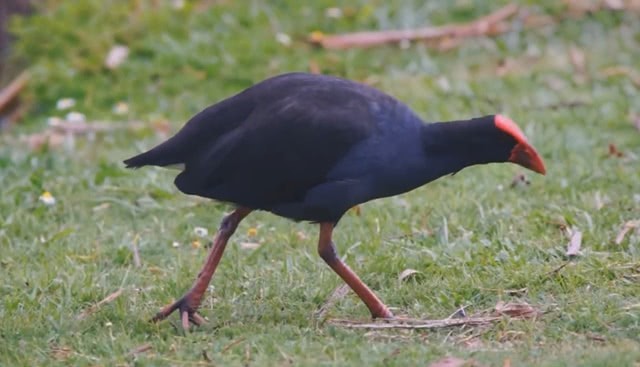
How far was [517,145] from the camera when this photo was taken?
16.0 ft

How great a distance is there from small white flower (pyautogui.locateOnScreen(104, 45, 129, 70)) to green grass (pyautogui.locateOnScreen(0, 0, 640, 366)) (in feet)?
0.32

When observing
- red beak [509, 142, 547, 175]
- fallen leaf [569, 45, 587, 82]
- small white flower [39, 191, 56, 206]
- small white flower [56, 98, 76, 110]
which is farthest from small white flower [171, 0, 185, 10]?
red beak [509, 142, 547, 175]

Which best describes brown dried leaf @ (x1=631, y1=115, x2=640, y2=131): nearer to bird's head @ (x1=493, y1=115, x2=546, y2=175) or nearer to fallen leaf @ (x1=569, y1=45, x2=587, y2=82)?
fallen leaf @ (x1=569, y1=45, x2=587, y2=82)

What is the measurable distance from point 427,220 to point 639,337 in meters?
1.95

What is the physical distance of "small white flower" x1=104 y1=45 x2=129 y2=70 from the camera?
32.6ft

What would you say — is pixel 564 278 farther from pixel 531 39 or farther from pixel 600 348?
pixel 531 39

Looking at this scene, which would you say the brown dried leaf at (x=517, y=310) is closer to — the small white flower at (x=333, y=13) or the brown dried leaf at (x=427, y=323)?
the brown dried leaf at (x=427, y=323)

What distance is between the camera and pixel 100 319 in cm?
503

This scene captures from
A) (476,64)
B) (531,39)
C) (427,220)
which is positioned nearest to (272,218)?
(427,220)

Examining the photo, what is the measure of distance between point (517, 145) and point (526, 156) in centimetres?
7

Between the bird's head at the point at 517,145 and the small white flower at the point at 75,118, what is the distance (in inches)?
195

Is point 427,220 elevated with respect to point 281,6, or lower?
lower

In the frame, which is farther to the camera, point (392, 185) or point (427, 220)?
point (427, 220)

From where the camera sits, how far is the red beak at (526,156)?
4.87 metres
